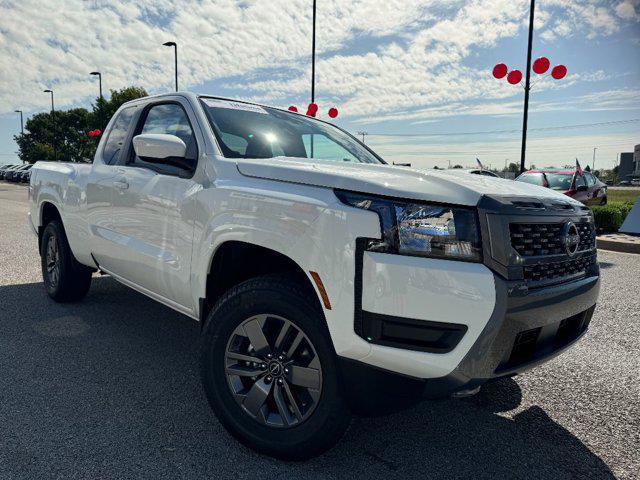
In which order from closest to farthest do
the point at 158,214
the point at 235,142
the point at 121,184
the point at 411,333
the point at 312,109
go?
the point at 411,333 < the point at 235,142 < the point at 158,214 < the point at 121,184 < the point at 312,109

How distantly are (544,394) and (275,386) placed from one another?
1.81m

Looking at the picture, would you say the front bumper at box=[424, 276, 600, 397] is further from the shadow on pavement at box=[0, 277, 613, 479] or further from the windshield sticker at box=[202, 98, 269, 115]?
the windshield sticker at box=[202, 98, 269, 115]

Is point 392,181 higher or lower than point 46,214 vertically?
higher

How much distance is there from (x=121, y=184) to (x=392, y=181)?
2.32 meters

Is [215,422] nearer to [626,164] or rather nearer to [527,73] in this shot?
[527,73]

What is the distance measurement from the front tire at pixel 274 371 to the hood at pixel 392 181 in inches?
19.8

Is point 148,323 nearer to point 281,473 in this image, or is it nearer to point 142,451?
point 142,451

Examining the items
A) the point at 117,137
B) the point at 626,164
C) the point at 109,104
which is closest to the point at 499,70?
the point at 117,137

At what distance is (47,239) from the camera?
5.22m

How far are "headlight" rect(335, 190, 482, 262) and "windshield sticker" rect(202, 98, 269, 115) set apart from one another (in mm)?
1731

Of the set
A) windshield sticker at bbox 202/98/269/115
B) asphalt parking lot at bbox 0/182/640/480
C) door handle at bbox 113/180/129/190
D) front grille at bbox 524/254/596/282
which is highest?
windshield sticker at bbox 202/98/269/115

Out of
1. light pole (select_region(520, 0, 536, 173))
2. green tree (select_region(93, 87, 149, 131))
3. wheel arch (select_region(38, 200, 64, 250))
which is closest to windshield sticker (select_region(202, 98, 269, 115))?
wheel arch (select_region(38, 200, 64, 250))

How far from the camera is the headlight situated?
199 centimetres

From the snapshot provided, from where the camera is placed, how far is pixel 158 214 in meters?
3.22
